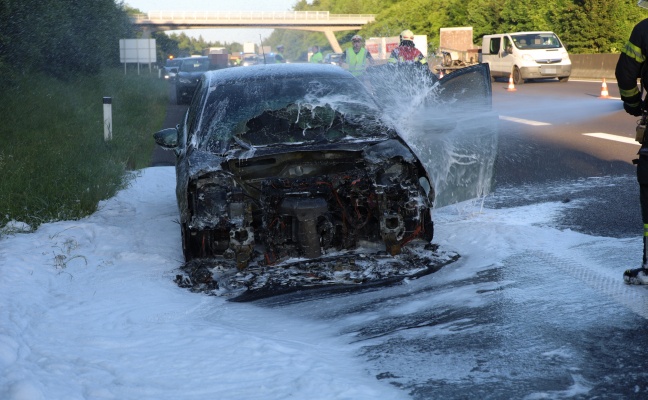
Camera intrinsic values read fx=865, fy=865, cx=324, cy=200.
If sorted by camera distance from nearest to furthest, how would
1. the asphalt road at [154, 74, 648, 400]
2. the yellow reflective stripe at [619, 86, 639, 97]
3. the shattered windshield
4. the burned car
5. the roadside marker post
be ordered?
the asphalt road at [154, 74, 648, 400], the yellow reflective stripe at [619, 86, 639, 97], the burned car, the shattered windshield, the roadside marker post

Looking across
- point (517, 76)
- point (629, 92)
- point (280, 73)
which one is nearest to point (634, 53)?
point (629, 92)

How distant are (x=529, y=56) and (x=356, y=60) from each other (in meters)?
17.9

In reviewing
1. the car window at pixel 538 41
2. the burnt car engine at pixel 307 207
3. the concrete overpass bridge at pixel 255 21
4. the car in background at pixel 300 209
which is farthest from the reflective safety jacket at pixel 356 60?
the concrete overpass bridge at pixel 255 21

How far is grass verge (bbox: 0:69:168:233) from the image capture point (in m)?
9.06

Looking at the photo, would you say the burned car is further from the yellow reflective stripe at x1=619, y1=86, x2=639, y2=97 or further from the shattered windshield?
the yellow reflective stripe at x1=619, y1=86, x2=639, y2=97

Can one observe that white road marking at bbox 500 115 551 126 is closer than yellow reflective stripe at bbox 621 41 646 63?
No

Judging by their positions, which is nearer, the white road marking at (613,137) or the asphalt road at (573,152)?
the asphalt road at (573,152)

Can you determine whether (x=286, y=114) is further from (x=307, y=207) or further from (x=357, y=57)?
(x=357, y=57)

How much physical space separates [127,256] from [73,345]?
7.50ft

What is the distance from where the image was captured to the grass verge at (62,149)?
9.06m

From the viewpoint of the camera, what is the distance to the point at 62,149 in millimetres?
13188

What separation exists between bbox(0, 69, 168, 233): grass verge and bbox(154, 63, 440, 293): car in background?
2.65 m

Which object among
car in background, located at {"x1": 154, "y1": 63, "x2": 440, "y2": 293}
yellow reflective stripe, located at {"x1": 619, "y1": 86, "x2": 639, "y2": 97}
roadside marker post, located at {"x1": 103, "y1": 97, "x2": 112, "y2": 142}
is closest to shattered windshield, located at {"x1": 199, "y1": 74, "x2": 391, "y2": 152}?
car in background, located at {"x1": 154, "y1": 63, "x2": 440, "y2": 293}

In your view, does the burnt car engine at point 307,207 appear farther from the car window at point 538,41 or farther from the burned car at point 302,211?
the car window at point 538,41
